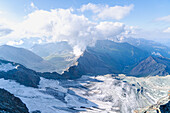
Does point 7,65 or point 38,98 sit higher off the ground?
point 7,65

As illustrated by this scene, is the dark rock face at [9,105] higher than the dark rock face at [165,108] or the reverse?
the reverse

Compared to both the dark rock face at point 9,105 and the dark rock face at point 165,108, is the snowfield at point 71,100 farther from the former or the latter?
the dark rock face at point 165,108

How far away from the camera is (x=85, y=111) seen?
124 meters

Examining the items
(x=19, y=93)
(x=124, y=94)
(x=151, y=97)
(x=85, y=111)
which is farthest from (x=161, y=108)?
(x=151, y=97)

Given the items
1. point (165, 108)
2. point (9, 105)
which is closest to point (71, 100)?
point (9, 105)

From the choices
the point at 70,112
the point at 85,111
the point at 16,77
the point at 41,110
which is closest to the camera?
the point at 41,110

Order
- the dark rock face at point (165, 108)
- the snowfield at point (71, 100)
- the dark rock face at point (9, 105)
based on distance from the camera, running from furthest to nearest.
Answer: the snowfield at point (71, 100) < the dark rock face at point (9, 105) < the dark rock face at point (165, 108)

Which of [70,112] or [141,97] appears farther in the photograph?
[141,97]

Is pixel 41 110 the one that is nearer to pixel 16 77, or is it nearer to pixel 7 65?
pixel 16 77

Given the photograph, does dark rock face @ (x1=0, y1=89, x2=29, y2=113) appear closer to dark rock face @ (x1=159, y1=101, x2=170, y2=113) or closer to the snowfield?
the snowfield

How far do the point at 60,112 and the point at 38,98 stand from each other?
30.8 metres

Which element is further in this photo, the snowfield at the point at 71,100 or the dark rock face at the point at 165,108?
the snowfield at the point at 71,100

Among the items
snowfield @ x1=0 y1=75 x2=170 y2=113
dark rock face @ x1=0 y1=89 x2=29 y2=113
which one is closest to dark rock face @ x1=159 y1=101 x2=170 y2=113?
dark rock face @ x1=0 y1=89 x2=29 y2=113

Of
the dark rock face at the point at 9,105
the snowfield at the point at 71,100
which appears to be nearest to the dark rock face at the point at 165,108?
the dark rock face at the point at 9,105
